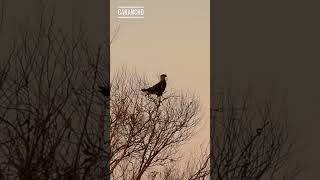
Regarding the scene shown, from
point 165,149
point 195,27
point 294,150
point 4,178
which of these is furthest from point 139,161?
point 4,178

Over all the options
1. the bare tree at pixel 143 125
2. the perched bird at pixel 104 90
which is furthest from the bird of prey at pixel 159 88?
the perched bird at pixel 104 90

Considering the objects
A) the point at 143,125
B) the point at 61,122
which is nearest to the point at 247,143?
the point at 143,125

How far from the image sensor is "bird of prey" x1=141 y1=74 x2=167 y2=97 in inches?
672

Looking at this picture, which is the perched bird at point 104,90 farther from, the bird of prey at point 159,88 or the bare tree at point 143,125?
the bird of prey at point 159,88

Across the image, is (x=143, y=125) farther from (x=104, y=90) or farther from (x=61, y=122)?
(x=61, y=122)

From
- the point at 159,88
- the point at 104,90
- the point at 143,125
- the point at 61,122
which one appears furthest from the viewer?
the point at 159,88

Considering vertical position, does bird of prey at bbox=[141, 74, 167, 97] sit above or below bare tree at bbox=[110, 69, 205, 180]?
above

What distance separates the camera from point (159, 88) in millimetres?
17656

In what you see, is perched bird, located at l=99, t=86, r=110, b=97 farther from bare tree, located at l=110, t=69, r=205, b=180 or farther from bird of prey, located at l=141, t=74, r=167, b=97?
bird of prey, located at l=141, t=74, r=167, b=97

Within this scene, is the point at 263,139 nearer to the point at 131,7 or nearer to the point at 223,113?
the point at 223,113

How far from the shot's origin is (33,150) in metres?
5.84

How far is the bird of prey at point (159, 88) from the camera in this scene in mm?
17078

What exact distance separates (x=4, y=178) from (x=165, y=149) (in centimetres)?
1142

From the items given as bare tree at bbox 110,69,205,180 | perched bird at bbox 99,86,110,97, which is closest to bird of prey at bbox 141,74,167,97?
bare tree at bbox 110,69,205,180
